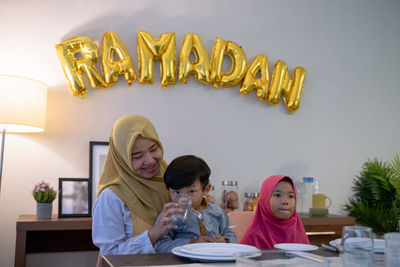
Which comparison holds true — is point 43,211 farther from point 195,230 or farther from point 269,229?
point 269,229

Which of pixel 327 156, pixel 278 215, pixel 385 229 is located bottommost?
pixel 385 229

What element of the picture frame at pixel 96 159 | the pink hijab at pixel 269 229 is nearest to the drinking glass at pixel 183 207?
the pink hijab at pixel 269 229

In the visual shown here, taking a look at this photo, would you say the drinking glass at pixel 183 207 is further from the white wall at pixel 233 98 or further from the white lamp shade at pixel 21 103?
the white wall at pixel 233 98

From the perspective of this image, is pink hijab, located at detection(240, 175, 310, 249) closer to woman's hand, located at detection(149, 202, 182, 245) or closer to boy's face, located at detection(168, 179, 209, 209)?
boy's face, located at detection(168, 179, 209, 209)

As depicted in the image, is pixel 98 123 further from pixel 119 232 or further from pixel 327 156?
pixel 327 156

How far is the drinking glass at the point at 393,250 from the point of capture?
37.8 inches

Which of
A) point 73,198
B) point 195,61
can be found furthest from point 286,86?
point 73,198

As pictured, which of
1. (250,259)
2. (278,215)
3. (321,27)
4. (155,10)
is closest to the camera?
(250,259)

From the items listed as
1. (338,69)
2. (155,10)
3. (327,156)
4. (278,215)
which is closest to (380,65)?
(338,69)

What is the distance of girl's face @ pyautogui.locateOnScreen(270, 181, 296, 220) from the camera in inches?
87.7

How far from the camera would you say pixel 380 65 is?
4258mm

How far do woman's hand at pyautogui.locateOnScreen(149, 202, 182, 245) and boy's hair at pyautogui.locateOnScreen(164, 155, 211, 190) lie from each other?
30cm

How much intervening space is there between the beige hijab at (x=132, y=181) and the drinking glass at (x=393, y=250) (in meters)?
1.08

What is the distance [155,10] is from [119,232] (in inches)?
87.9
